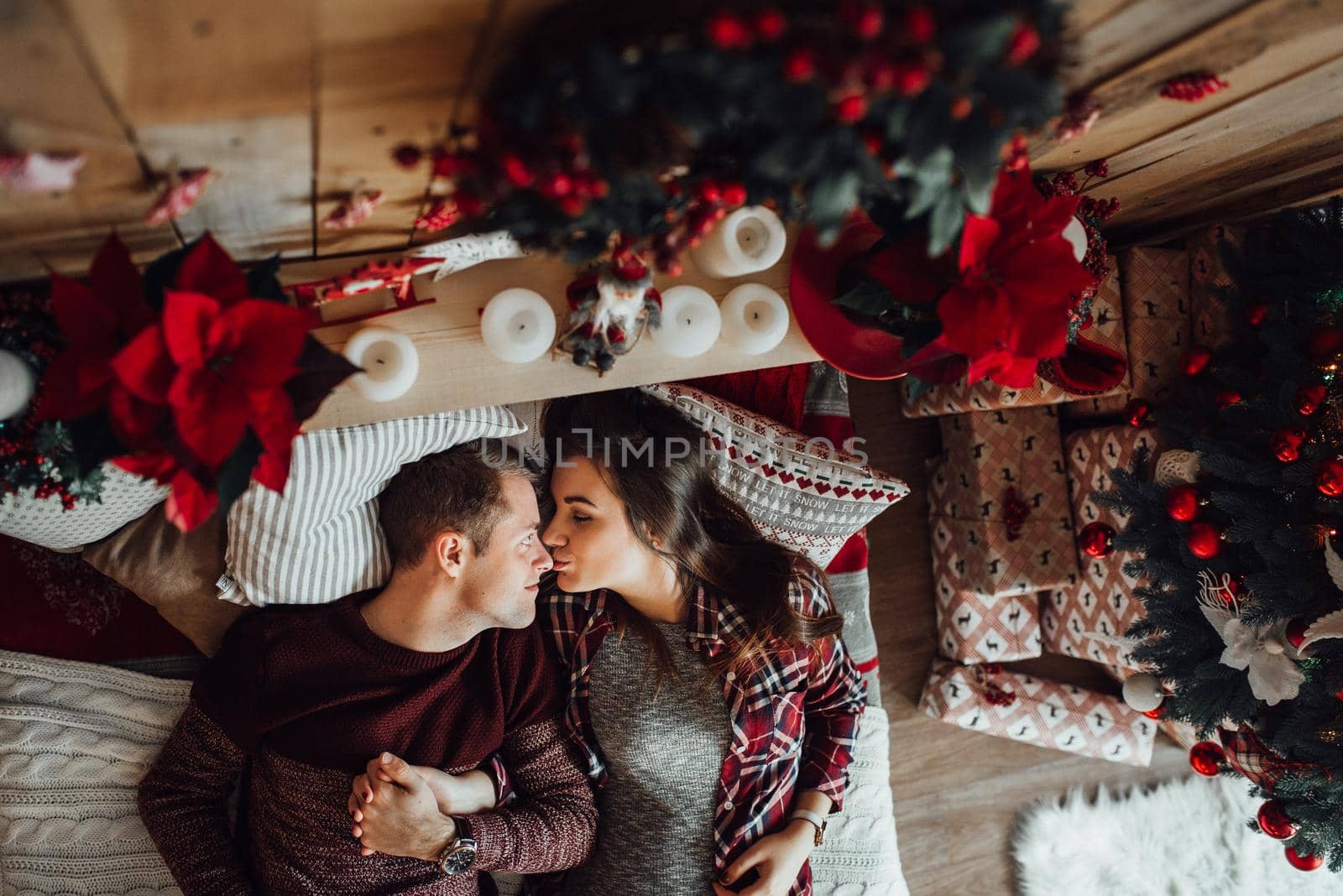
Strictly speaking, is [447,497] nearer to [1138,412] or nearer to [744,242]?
[744,242]

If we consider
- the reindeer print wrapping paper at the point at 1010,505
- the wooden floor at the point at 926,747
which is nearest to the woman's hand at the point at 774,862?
the wooden floor at the point at 926,747

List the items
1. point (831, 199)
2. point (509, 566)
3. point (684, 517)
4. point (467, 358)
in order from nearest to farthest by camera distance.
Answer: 1. point (831, 199)
2. point (467, 358)
3. point (509, 566)
4. point (684, 517)

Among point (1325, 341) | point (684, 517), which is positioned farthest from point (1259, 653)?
point (684, 517)

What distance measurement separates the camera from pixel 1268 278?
1662mm

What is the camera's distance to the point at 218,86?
2.72ft

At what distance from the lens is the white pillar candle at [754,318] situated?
1303mm

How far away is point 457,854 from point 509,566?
1.84ft

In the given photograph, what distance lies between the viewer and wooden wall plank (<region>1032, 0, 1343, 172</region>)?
38.1 inches

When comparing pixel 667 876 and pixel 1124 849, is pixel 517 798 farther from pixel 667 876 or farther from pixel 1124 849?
pixel 1124 849

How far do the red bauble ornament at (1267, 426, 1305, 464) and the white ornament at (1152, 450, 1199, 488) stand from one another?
17cm

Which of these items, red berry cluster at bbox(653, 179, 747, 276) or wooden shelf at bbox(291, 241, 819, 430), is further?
wooden shelf at bbox(291, 241, 819, 430)

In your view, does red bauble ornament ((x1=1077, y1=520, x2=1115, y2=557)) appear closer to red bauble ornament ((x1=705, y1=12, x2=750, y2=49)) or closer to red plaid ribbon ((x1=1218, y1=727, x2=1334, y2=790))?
red plaid ribbon ((x1=1218, y1=727, x2=1334, y2=790))

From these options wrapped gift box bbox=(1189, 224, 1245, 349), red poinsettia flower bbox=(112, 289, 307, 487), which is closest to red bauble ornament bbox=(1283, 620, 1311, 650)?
wrapped gift box bbox=(1189, 224, 1245, 349)

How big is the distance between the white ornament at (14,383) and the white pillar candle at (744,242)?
92 cm
